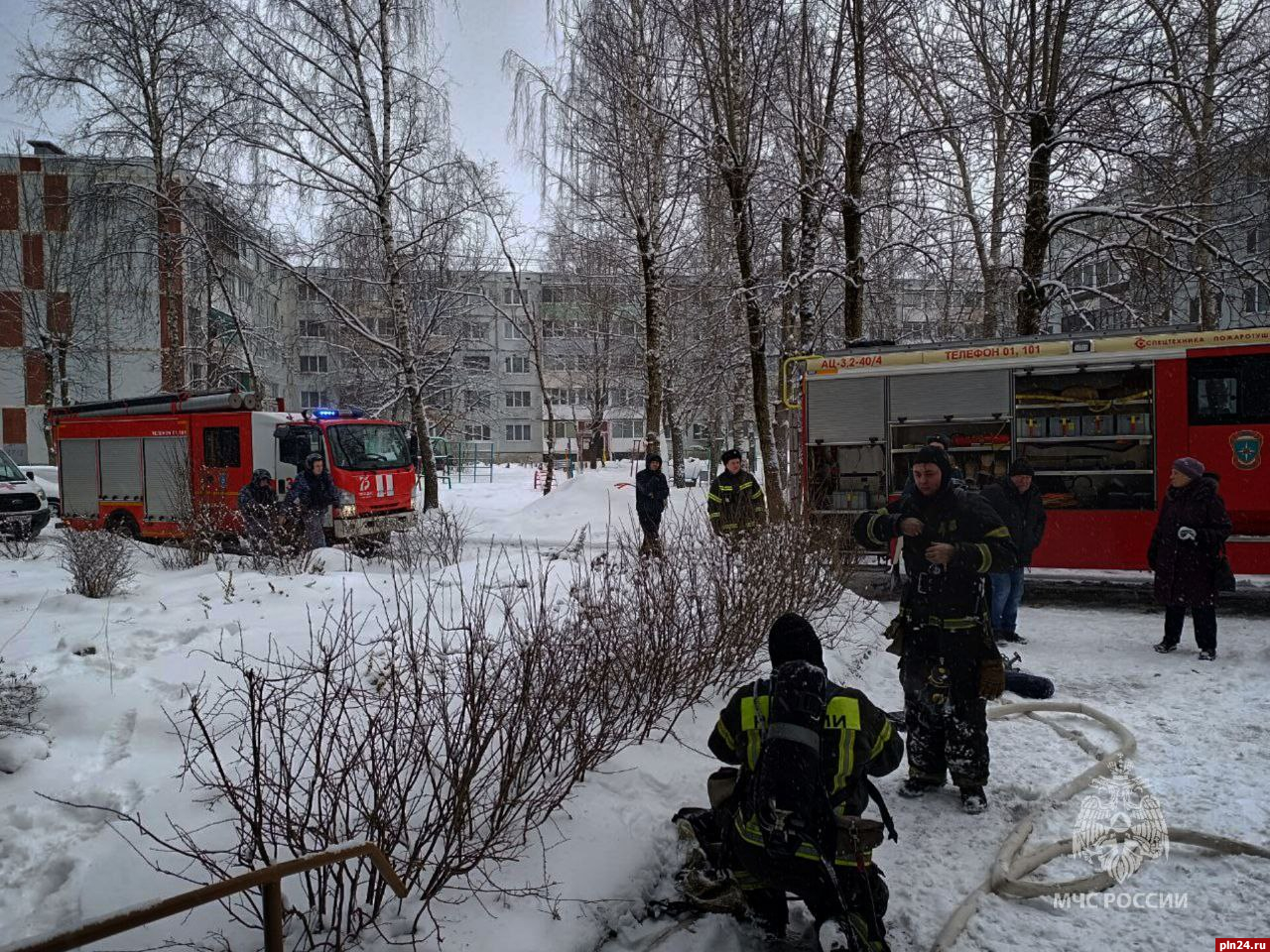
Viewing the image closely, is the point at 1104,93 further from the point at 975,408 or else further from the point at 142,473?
the point at 142,473

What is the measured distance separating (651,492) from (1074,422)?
5.67m

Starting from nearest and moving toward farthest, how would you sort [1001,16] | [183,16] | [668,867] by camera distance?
[668,867]
[1001,16]
[183,16]

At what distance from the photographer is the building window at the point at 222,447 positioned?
44.3 ft

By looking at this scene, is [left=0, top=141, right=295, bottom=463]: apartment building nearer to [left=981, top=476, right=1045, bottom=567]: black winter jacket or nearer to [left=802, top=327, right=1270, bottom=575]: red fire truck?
[left=802, top=327, right=1270, bottom=575]: red fire truck

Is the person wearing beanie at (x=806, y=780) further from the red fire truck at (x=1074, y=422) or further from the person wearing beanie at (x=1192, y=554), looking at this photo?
the red fire truck at (x=1074, y=422)

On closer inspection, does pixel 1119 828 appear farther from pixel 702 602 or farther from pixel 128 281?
pixel 128 281

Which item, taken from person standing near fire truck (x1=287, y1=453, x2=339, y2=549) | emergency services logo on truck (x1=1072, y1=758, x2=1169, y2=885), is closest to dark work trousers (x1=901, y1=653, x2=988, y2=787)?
emergency services logo on truck (x1=1072, y1=758, x2=1169, y2=885)

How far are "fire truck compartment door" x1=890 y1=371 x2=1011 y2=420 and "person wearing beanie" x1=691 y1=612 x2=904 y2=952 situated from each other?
8.71m

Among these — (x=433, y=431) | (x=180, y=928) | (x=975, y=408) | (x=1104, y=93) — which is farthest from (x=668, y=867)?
(x=433, y=431)

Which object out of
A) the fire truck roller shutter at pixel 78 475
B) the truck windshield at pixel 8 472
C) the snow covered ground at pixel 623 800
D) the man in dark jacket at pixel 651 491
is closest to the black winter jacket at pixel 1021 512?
the snow covered ground at pixel 623 800

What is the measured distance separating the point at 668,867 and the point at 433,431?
130ft

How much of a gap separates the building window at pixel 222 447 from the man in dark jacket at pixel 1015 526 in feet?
39.9

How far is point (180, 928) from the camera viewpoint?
8.11ft

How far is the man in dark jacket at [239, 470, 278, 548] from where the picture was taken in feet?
27.0
